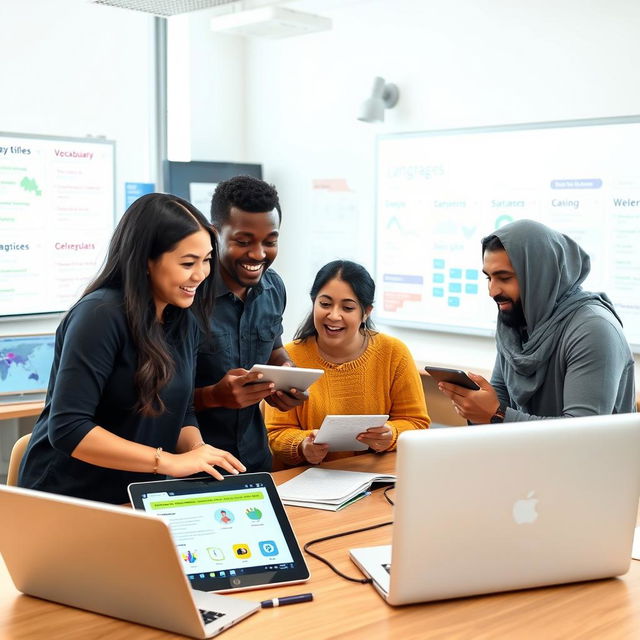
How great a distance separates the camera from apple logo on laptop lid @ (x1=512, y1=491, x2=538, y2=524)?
1.60 m

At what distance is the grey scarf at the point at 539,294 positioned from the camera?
2.41 metres

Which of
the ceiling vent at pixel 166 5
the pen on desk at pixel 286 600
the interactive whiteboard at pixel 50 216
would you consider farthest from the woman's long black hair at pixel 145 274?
the interactive whiteboard at pixel 50 216

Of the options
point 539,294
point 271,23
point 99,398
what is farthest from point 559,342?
point 271,23

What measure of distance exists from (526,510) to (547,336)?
88cm

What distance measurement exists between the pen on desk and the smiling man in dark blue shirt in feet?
2.65

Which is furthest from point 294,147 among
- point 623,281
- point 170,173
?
point 623,281

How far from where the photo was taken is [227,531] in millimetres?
1731

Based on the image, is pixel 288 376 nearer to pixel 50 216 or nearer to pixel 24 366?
pixel 24 366

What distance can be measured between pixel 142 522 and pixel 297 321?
13.3ft

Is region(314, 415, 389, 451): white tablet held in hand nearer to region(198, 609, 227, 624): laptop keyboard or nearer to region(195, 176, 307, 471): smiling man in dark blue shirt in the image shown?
region(195, 176, 307, 471): smiling man in dark blue shirt

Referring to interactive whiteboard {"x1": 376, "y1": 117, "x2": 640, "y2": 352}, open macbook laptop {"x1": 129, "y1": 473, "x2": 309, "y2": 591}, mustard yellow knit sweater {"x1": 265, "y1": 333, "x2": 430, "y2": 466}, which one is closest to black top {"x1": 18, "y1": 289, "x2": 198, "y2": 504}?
open macbook laptop {"x1": 129, "y1": 473, "x2": 309, "y2": 591}

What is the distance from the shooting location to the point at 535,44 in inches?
161

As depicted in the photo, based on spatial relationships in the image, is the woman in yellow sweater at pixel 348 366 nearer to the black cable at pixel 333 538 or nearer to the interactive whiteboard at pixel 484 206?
the black cable at pixel 333 538

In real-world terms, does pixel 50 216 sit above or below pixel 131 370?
above
